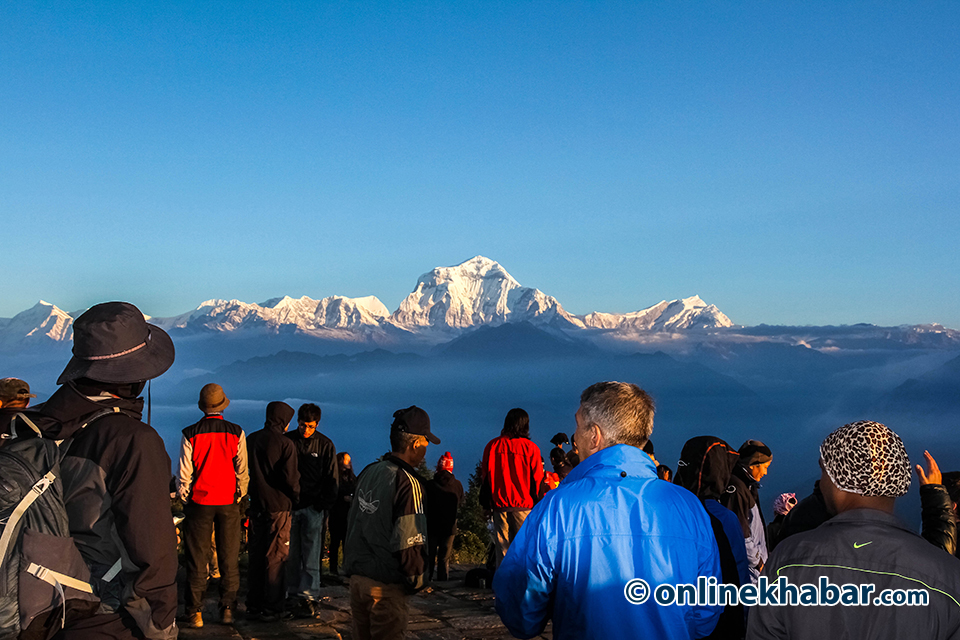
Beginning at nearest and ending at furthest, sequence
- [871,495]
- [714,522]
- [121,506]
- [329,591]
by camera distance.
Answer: [871,495] < [121,506] < [714,522] < [329,591]

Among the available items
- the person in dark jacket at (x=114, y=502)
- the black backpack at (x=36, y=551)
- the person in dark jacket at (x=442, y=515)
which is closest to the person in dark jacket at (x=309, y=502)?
the person in dark jacket at (x=442, y=515)

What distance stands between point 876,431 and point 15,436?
2908 millimetres

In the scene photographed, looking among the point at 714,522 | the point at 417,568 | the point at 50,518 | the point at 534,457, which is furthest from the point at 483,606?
the point at 50,518

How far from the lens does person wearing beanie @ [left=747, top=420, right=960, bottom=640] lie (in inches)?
88.7

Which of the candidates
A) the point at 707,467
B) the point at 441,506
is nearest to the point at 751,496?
the point at 707,467

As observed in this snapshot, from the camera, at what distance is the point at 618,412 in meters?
2.79

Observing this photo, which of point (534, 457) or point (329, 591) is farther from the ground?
point (534, 457)

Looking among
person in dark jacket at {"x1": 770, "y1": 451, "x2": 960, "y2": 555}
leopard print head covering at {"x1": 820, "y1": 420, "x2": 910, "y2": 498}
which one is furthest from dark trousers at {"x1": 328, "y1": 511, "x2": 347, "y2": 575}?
leopard print head covering at {"x1": 820, "y1": 420, "x2": 910, "y2": 498}

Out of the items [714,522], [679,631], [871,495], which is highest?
[871,495]

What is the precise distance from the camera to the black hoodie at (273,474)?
6848mm

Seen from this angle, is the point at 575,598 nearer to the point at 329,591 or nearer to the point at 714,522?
the point at 714,522

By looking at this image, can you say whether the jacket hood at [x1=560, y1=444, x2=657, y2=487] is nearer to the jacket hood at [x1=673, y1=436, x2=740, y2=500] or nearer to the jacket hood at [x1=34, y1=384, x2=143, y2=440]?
the jacket hood at [x1=34, y1=384, x2=143, y2=440]

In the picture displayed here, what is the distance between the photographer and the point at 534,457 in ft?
25.3

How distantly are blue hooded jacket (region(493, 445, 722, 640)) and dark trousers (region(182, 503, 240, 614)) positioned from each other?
461 centimetres
